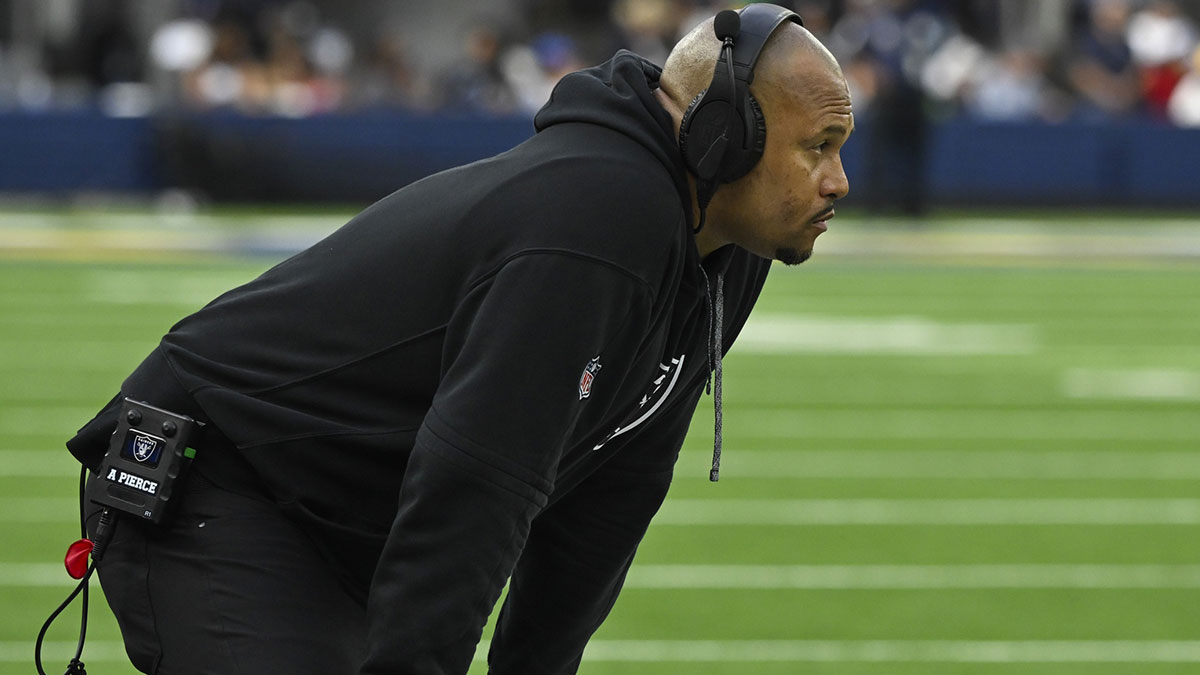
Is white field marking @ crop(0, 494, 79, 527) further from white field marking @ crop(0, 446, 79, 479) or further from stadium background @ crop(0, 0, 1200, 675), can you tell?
white field marking @ crop(0, 446, 79, 479)

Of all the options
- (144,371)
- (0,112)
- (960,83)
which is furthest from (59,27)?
(144,371)

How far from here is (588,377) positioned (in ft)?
9.17

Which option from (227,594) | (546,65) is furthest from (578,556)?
(546,65)

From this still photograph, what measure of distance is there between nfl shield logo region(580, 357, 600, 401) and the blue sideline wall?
18088mm

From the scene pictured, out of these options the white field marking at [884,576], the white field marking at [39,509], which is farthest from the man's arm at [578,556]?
the white field marking at [39,509]

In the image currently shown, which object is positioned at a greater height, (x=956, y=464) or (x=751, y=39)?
(x=751, y=39)

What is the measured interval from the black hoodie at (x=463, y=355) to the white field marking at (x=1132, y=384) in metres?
7.48

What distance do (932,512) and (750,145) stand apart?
16.0ft

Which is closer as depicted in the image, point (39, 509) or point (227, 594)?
point (227, 594)

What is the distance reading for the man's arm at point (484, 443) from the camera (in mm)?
2717

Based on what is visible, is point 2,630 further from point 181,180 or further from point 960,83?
point 960,83

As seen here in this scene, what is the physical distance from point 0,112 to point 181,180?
1.93 metres

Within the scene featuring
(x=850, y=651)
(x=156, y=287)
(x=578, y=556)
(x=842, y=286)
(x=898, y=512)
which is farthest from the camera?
(x=842, y=286)

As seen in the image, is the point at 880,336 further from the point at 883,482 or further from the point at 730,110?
the point at 730,110
